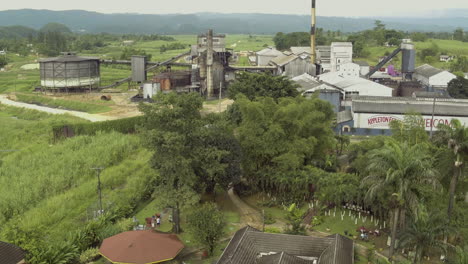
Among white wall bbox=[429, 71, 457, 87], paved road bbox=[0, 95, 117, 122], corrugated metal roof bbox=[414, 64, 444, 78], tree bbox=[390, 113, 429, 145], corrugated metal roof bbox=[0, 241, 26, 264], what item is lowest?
corrugated metal roof bbox=[0, 241, 26, 264]

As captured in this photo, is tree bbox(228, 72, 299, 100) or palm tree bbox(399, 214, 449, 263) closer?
palm tree bbox(399, 214, 449, 263)

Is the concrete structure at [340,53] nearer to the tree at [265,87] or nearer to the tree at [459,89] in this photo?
the tree at [459,89]

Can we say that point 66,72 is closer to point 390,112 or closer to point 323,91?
point 323,91

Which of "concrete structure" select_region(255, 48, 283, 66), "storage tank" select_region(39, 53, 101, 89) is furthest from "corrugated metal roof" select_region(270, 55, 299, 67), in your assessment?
"storage tank" select_region(39, 53, 101, 89)

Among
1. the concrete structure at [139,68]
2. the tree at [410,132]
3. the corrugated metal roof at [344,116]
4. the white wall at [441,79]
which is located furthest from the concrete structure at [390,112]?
the concrete structure at [139,68]

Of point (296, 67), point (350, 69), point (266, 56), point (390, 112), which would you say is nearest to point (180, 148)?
point (390, 112)

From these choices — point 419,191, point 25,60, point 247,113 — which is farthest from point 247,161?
point 25,60

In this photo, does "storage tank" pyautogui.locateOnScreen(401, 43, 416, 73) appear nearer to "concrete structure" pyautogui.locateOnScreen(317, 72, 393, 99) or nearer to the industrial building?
"concrete structure" pyautogui.locateOnScreen(317, 72, 393, 99)
